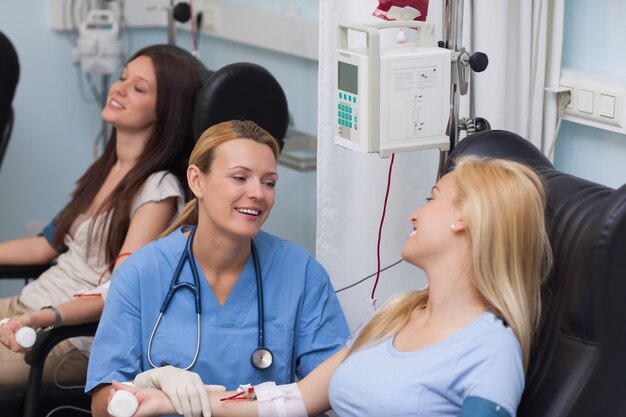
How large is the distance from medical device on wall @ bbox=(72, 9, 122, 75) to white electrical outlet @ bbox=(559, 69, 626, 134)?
2.11 meters

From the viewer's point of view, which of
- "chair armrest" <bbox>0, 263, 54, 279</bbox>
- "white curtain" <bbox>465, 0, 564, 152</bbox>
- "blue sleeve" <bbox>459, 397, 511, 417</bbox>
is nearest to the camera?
"blue sleeve" <bbox>459, 397, 511, 417</bbox>

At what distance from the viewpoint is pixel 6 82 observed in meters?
3.10

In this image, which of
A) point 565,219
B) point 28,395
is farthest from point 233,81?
point 565,219

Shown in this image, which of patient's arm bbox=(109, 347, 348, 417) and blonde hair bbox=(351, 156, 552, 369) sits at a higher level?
blonde hair bbox=(351, 156, 552, 369)

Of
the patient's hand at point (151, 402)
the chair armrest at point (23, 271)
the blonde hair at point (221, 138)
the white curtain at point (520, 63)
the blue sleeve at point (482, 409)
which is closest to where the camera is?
the blue sleeve at point (482, 409)

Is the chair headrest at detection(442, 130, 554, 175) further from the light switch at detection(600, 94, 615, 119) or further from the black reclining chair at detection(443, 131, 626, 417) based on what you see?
the light switch at detection(600, 94, 615, 119)

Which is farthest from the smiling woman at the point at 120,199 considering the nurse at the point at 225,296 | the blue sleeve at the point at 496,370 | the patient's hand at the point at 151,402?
the blue sleeve at the point at 496,370

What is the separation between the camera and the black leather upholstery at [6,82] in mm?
3061

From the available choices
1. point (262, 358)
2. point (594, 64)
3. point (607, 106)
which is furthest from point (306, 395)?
point (594, 64)

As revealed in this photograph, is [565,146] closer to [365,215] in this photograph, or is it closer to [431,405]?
[365,215]

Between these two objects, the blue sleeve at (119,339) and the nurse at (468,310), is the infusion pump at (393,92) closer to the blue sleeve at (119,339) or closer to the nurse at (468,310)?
the nurse at (468,310)

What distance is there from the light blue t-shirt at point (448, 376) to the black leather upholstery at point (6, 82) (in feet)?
5.71

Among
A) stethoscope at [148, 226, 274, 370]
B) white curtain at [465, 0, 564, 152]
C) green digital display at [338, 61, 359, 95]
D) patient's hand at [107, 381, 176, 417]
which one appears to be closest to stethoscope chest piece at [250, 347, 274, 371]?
stethoscope at [148, 226, 274, 370]

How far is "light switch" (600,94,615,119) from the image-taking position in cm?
223
